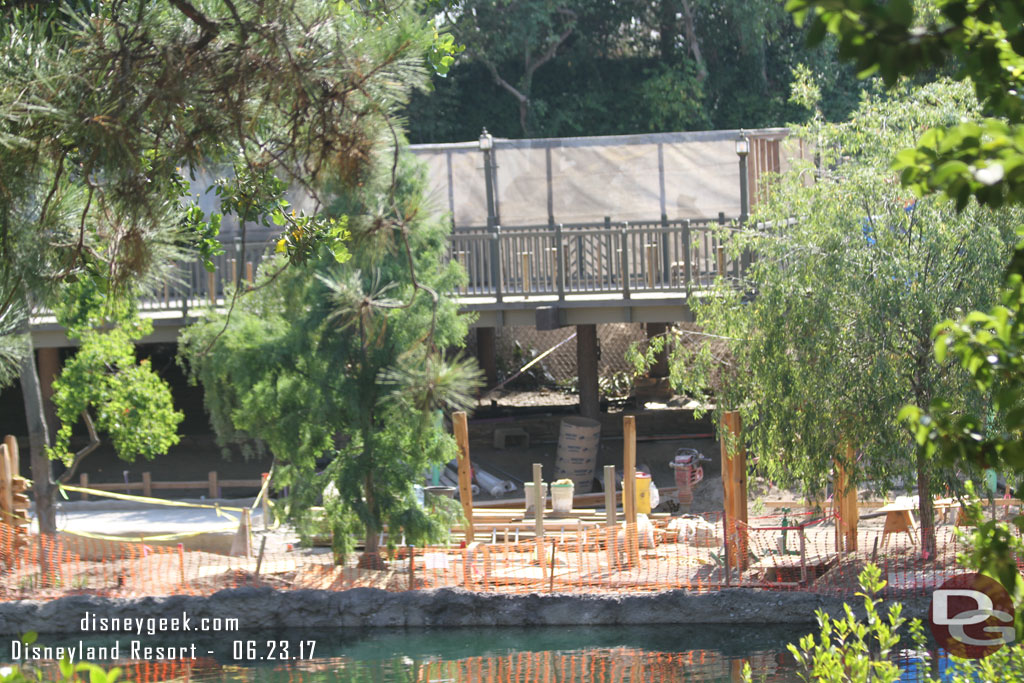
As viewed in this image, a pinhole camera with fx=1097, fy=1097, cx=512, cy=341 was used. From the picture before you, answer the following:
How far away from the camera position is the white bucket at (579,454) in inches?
658

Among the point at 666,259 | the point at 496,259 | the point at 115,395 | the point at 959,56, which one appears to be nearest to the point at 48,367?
A: the point at 115,395

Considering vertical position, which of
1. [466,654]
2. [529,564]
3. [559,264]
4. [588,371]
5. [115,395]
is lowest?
[466,654]

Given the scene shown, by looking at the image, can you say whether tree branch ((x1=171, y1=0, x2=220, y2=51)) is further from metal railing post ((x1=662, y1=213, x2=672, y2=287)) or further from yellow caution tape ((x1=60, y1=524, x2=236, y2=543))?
metal railing post ((x1=662, y1=213, x2=672, y2=287))

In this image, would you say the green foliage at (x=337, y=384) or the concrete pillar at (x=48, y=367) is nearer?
the green foliage at (x=337, y=384)

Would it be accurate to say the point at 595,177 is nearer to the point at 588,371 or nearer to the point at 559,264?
the point at 559,264

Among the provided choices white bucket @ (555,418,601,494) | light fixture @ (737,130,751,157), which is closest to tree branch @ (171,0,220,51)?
light fixture @ (737,130,751,157)

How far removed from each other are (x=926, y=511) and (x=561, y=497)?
504 cm

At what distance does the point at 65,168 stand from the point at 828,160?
8.07 meters

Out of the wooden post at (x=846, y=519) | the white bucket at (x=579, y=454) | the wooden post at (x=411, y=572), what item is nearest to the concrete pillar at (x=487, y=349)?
the white bucket at (x=579, y=454)

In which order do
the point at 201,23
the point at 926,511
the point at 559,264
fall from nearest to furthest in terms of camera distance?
1. the point at 201,23
2. the point at 926,511
3. the point at 559,264

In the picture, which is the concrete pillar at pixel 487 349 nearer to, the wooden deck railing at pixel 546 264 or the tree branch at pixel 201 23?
the wooden deck railing at pixel 546 264

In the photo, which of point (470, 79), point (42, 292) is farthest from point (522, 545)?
point (470, 79)
